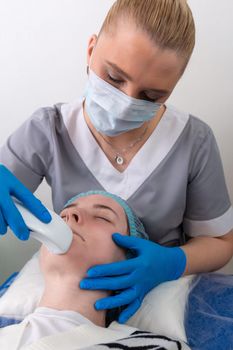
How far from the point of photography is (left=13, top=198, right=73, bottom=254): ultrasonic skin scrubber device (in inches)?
39.9

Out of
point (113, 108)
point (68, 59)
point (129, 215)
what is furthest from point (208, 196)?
point (68, 59)

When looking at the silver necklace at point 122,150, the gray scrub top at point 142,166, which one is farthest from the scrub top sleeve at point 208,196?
the silver necklace at point 122,150

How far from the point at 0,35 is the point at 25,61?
12 cm

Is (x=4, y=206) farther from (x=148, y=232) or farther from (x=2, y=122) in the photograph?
(x=2, y=122)

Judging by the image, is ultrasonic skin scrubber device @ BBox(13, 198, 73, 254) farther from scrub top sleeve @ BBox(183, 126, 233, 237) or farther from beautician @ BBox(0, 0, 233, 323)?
scrub top sleeve @ BBox(183, 126, 233, 237)

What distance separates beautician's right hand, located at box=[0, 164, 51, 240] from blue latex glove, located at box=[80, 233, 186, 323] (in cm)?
20

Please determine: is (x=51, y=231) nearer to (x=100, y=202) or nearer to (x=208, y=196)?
(x=100, y=202)

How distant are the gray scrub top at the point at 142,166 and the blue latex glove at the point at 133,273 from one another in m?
0.16

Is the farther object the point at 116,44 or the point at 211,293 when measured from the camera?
the point at 211,293

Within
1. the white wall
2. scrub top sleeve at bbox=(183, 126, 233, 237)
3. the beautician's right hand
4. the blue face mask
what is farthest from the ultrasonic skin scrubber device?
the white wall

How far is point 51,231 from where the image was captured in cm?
102

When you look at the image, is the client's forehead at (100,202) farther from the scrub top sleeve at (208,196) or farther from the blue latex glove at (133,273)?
the scrub top sleeve at (208,196)

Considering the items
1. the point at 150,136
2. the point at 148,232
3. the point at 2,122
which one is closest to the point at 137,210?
the point at 148,232

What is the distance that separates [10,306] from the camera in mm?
1224
